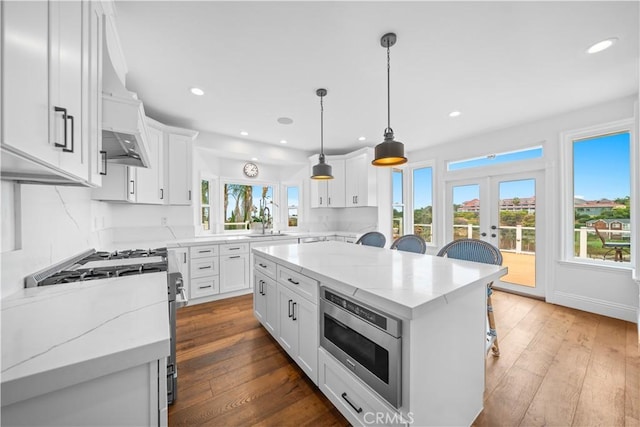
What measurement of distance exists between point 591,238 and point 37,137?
509 centimetres

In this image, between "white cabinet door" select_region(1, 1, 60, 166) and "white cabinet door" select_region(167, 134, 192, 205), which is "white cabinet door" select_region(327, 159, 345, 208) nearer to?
"white cabinet door" select_region(167, 134, 192, 205)

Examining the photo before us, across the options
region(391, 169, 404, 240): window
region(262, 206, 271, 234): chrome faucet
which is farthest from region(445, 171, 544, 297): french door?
region(262, 206, 271, 234): chrome faucet

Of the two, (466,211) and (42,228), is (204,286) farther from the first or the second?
(466,211)

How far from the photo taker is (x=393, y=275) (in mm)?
1482

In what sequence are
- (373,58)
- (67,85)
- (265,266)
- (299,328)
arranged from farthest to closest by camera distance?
1. (265,266)
2. (373,58)
3. (299,328)
4. (67,85)

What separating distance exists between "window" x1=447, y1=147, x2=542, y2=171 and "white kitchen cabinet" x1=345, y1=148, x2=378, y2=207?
4.88 feet

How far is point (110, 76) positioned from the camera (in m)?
1.61

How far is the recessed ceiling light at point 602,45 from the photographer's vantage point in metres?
1.93

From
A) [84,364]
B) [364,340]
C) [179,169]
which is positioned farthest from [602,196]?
[179,169]

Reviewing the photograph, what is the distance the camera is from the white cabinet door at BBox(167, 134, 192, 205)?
11.4ft

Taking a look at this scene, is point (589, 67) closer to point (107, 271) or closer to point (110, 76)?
point (110, 76)

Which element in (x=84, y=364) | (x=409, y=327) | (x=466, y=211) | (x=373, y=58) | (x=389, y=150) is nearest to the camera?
(x=84, y=364)

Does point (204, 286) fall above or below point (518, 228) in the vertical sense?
below

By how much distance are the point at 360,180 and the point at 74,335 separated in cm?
450
